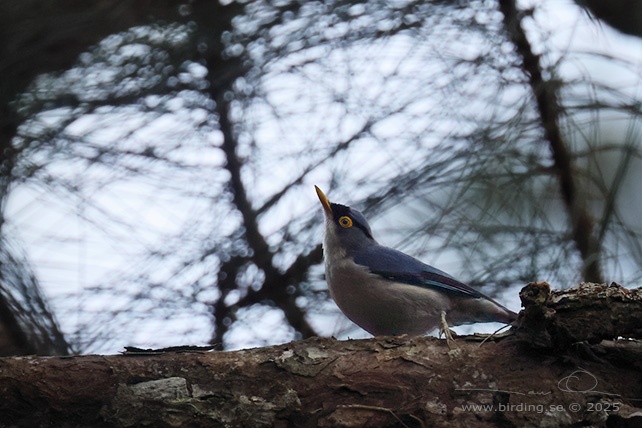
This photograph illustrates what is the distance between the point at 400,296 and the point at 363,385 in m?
0.70

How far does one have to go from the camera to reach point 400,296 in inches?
106

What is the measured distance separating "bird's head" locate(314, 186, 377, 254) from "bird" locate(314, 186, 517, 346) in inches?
2.2

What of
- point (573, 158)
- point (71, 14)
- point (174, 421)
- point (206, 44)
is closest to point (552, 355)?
point (174, 421)

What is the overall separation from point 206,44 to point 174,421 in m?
1.91

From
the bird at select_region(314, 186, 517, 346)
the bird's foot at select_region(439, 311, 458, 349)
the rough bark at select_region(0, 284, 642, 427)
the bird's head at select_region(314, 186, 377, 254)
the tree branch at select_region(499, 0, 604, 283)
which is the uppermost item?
the tree branch at select_region(499, 0, 604, 283)

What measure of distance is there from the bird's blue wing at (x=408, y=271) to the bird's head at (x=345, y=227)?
76 mm

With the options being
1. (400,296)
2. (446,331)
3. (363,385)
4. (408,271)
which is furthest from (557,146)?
(363,385)

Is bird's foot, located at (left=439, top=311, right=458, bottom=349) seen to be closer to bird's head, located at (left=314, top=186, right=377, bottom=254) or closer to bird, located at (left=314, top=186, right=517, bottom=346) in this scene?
bird, located at (left=314, top=186, right=517, bottom=346)

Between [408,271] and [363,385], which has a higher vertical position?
[408,271]

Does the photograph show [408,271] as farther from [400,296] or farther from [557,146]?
[557,146]

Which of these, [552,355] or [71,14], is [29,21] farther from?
[552,355]

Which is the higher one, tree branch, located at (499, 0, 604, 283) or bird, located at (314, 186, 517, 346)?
tree branch, located at (499, 0, 604, 283)

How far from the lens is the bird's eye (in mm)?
3055

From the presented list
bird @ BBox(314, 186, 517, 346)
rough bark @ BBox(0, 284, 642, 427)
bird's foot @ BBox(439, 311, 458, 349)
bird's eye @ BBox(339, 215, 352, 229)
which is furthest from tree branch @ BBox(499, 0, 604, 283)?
rough bark @ BBox(0, 284, 642, 427)
